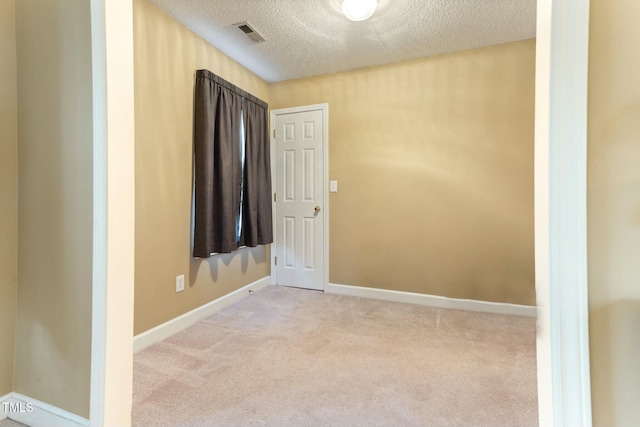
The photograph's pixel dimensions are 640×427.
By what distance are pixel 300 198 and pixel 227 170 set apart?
0.97 meters

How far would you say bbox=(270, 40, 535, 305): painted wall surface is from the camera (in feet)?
A: 8.46

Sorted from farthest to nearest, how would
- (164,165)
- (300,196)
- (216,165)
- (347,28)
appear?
(300,196) < (216,165) < (347,28) < (164,165)

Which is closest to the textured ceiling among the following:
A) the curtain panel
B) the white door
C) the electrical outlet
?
the curtain panel

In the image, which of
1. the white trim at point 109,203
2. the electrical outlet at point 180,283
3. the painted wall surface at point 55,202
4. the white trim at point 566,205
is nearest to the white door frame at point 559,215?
the white trim at point 566,205

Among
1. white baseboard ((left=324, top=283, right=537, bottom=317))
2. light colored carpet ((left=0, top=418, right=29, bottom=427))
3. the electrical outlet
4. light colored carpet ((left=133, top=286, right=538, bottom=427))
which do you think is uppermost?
the electrical outlet

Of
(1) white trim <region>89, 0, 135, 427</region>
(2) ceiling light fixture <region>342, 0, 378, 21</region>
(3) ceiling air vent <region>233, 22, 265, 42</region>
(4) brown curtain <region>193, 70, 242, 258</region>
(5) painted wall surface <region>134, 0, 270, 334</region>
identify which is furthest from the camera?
(4) brown curtain <region>193, 70, 242, 258</region>

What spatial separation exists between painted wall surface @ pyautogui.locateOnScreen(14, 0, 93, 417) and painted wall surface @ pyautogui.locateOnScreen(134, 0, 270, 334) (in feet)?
2.22

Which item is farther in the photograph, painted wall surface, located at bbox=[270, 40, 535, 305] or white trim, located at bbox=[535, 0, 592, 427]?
painted wall surface, located at bbox=[270, 40, 535, 305]

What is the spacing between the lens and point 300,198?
337 cm

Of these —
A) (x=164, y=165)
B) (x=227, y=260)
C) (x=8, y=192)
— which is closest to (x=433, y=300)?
(x=227, y=260)

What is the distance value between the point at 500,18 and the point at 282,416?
3000 mm

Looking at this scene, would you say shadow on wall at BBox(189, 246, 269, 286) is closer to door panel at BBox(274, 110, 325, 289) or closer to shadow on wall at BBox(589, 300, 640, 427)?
door panel at BBox(274, 110, 325, 289)

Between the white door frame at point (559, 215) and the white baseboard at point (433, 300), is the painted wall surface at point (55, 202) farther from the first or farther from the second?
the white baseboard at point (433, 300)

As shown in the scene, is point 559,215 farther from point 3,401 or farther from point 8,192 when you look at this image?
point 3,401
